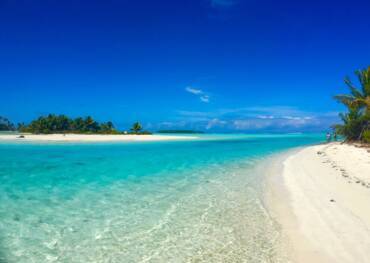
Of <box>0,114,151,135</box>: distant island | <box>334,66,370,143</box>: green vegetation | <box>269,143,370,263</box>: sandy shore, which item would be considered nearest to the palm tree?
<box>0,114,151,135</box>: distant island

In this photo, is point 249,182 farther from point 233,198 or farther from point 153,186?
point 153,186

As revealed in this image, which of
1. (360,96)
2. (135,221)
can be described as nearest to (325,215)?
(135,221)

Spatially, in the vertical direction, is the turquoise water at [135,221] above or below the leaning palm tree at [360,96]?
below

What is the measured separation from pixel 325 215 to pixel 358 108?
101 ft

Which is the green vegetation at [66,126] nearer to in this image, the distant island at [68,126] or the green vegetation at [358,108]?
the distant island at [68,126]

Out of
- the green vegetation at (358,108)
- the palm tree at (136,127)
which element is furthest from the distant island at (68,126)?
the green vegetation at (358,108)

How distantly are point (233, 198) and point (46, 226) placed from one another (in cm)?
517

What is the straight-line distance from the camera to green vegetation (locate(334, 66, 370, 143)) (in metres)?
30.6

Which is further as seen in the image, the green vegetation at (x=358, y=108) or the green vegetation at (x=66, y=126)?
the green vegetation at (x=66, y=126)

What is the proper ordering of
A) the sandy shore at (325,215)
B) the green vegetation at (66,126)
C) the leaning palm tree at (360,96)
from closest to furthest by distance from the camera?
the sandy shore at (325,215), the leaning palm tree at (360,96), the green vegetation at (66,126)

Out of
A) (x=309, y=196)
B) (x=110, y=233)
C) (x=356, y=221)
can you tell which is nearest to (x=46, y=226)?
(x=110, y=233)

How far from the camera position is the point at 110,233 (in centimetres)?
615

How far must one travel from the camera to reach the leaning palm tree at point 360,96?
30263mm

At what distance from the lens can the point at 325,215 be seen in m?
7.24
